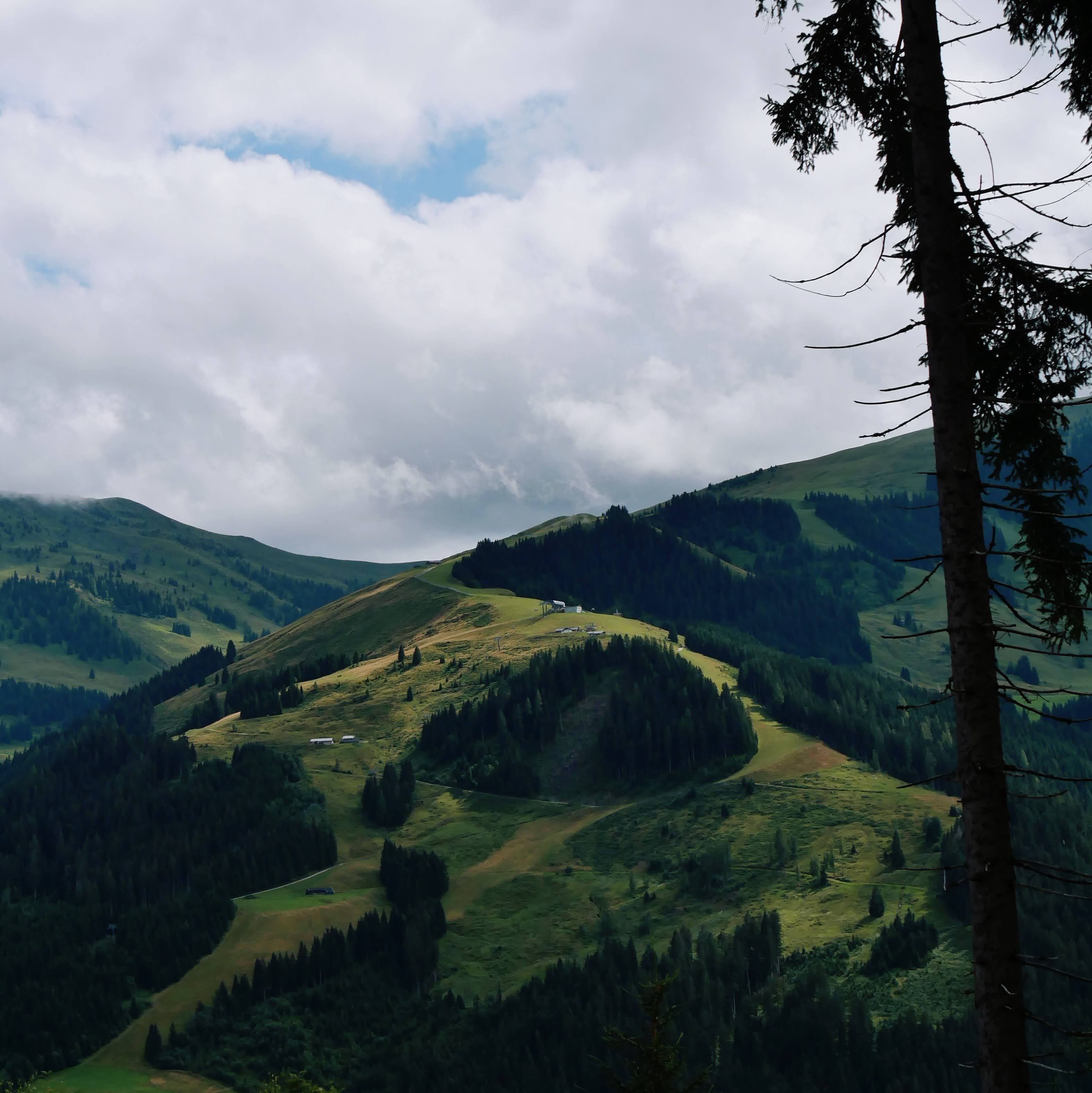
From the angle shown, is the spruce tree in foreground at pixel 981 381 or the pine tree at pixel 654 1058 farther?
the pine tree at pixel 654 1058

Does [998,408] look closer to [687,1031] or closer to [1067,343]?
[1067,343]

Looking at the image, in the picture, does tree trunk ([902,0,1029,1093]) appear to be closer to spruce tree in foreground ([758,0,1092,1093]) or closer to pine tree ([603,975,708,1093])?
spruce tree in foreground ([758,0,1092,1093])

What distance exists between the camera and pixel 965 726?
16.3 m

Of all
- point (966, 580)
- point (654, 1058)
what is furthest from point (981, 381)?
point (654, 1058)

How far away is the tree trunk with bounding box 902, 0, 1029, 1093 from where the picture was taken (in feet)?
51.1

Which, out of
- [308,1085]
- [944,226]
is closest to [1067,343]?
[944,226]

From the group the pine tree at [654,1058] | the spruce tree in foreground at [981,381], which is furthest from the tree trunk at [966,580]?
the pine tree at [654,1058]

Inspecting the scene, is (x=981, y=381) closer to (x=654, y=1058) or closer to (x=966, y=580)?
(x=966, y=580)

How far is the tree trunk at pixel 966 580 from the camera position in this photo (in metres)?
15.6

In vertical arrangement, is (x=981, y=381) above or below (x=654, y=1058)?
above

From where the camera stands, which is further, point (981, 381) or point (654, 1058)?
point (654, 1058)

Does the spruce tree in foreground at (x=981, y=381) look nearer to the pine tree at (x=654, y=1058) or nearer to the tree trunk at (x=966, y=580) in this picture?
the tree trunk at (x=966, y=580)

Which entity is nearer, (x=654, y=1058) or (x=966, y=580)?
(x=966, y=580)

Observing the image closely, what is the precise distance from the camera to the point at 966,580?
1638 centimetres
